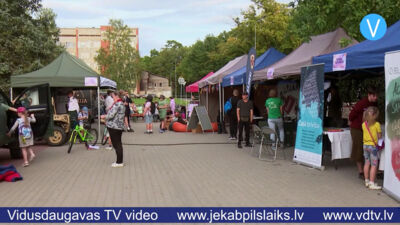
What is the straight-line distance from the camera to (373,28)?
24.0ft

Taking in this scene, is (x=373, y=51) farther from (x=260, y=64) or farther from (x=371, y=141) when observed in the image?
(x=260, y=64)

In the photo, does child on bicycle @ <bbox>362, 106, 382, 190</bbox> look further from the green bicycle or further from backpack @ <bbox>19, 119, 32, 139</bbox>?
the green bicycle

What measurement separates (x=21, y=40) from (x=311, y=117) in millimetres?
20629

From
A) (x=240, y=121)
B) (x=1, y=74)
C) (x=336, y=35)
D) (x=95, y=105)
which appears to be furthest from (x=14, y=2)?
(x=336, y=35)

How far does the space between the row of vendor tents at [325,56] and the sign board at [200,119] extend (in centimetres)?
147

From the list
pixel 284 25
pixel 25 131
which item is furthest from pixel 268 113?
pixel 284 25

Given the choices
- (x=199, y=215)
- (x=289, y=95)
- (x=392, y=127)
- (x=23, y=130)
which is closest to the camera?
(x=199, y=215)

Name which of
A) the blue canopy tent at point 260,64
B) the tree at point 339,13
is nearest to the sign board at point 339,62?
the tree at point 339,13

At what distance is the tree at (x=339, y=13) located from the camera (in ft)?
27.9

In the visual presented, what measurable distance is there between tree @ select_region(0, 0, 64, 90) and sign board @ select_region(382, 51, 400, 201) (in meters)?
21.8

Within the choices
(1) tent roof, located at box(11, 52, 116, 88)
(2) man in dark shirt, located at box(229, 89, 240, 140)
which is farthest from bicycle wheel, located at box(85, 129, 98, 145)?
(2) man in dark shirt, located at box(229, 89, 240, 140)

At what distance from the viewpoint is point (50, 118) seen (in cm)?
966

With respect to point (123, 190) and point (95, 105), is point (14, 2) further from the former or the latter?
point (123, 190)

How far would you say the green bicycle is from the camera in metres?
10.7
